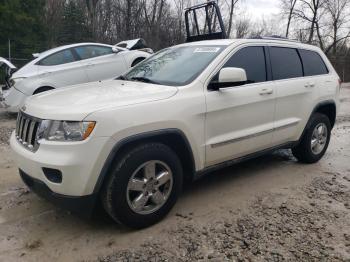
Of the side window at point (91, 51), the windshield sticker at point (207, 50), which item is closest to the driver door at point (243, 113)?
the windshield sticker at point (207, 50)

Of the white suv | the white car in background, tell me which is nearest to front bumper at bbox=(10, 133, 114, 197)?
the white suv

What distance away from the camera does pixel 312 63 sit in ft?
17.8

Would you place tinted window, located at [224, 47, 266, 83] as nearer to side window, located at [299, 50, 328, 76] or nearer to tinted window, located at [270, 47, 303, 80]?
tinted window, located at [270, 47, 303, 80]

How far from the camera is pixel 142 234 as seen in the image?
11.2 ft

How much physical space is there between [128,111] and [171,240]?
1.21 meters

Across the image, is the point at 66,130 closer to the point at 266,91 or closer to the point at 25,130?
the point at 25,130

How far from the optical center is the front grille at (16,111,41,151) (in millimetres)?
3295

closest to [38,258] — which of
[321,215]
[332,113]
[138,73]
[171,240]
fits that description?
[171,240]

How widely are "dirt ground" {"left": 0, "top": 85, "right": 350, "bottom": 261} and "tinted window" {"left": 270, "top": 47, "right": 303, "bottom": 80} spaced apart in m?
1.36

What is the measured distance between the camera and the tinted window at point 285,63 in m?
4.75

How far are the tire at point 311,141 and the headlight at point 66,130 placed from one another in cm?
339

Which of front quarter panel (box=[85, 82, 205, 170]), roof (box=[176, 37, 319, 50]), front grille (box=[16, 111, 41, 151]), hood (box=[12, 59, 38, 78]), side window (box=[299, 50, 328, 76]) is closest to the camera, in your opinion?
front quarter panel (box=[85, 82, 205, 170])

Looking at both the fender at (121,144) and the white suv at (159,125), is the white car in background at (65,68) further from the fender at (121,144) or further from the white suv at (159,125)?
the fender at (121,144)

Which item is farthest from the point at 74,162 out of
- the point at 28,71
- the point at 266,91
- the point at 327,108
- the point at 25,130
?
the point at 28,71
